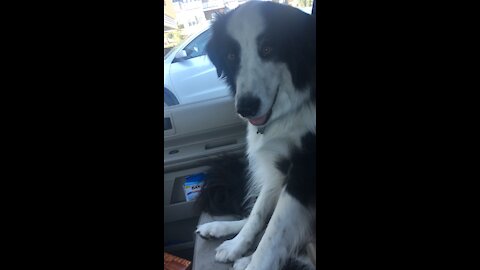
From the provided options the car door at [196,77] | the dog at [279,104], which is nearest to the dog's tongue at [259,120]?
the dog at [279,104]

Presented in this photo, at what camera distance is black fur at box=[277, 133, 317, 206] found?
1348mm

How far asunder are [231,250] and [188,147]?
0.80 meters

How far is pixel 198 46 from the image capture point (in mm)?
1824

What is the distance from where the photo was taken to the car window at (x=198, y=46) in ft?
5.62

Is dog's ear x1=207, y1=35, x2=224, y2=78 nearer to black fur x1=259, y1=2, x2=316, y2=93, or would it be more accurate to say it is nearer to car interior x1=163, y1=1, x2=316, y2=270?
car interior x1=163, y1=1, x2=316, y2=270

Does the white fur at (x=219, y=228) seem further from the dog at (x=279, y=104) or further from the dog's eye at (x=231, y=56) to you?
the dog's eye at (x=231, y=56)

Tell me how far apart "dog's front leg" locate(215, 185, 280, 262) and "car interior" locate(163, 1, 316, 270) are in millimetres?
381

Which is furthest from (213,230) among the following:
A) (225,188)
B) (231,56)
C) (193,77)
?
(193,77)

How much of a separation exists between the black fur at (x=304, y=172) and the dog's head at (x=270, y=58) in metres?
0.18
